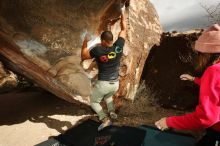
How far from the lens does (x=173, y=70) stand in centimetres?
683

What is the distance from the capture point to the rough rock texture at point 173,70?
6.29 metres

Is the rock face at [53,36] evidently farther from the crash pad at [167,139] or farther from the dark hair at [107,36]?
the crash pad at [167,139]

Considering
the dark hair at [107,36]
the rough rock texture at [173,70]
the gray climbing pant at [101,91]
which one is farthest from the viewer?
the rough rock texture at [173,70]

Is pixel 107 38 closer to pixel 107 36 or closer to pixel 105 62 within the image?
pixel 107 36

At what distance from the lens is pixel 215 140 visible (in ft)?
8.77

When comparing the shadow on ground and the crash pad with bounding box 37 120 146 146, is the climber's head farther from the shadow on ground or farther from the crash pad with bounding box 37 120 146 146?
the shadow on ground

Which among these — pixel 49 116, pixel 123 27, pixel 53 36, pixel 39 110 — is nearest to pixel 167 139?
pixel 123 27

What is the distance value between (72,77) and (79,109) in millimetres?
861

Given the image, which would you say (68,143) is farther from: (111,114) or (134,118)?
(134,118)

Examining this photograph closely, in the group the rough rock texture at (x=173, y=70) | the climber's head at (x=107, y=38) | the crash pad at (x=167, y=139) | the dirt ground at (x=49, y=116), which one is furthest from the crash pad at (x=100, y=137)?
the rough rock texture at (x=173, y=70)

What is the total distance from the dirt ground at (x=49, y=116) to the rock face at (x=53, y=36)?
52 cm

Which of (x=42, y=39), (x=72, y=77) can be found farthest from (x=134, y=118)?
(x=42, y=39)

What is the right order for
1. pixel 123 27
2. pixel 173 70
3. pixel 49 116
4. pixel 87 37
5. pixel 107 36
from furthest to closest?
pixel 173 70, pixel 49 116, pixel 87 37, pixel 123 27, pixel 107 36

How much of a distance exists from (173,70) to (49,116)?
238 cm
